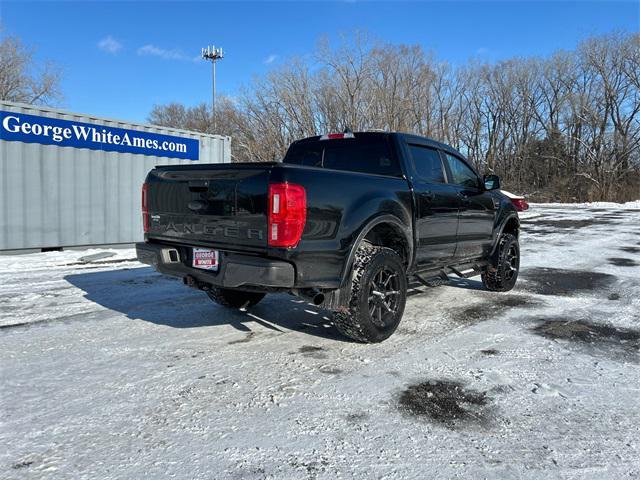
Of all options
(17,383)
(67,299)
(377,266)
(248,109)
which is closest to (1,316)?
(67,299)

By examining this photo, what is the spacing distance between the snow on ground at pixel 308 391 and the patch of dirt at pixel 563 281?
0.83 m

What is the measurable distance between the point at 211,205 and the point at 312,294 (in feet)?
3.61

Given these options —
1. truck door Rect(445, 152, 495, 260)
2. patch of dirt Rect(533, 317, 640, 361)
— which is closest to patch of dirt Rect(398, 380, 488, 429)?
patch of dirt Rect(533, 317, 640, 361)

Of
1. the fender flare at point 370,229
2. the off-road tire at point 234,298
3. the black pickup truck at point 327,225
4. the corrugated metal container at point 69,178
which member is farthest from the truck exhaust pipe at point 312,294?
the corrugated metal container at point 69,178

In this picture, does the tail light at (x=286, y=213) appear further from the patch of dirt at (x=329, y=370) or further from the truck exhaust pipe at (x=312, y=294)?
the patch of dirt at (x=329, y=370)

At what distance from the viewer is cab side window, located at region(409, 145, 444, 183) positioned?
5.11 metres

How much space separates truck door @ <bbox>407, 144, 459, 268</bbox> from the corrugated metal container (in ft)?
27.4

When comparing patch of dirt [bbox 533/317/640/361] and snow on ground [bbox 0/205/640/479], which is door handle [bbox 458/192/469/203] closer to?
snow on ground [bbox 0/205/640/479]

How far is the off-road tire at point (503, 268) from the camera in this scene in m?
6.53

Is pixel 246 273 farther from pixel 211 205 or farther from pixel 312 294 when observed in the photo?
pixel 211 205

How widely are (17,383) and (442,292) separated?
498 centimetres

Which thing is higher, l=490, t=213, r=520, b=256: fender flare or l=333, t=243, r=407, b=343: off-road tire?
l=490, t=213, r=520, b=256: fender flare

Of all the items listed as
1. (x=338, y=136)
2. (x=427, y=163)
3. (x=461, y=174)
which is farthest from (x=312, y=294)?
(x=461, y=174)

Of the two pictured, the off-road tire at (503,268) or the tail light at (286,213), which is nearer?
the tail light at (286,213)
